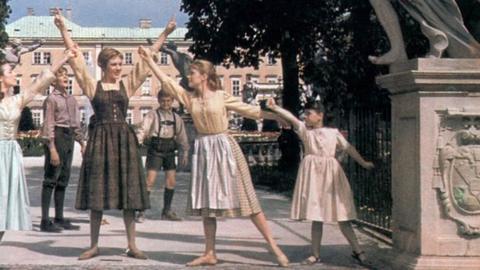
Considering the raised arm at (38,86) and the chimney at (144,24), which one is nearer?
the raised arm at (38,86)

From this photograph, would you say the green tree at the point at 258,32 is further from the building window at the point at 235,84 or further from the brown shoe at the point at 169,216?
the building window at the point at 235,84

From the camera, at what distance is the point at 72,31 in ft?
378

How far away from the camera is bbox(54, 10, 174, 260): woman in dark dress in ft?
27.8

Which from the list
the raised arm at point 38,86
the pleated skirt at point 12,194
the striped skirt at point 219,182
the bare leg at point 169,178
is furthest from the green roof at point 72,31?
the pleated skirt at point 12,194

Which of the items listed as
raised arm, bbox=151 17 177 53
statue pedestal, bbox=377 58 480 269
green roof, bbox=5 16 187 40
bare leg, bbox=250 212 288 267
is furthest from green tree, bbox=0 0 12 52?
green roof, bbox=5 16 187 40

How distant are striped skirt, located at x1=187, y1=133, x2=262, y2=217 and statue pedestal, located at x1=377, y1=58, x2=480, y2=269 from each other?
1.56m

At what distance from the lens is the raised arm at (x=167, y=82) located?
855cm

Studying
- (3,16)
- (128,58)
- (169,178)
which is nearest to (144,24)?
(128,58)

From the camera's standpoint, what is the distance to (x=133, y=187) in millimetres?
8508

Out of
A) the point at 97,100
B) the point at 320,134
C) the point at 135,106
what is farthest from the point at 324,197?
the point at 135,106

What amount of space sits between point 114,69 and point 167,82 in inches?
20.9

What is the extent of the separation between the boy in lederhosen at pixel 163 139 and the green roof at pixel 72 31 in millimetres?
101125

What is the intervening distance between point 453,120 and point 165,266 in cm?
283

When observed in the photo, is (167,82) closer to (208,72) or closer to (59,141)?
(208,72)
